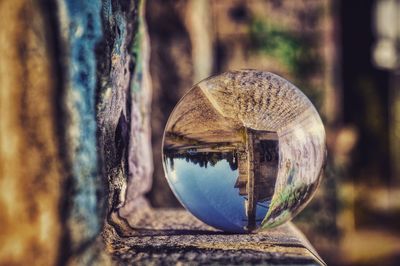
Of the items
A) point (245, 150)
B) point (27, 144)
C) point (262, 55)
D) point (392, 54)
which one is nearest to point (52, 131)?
point (27, 144)

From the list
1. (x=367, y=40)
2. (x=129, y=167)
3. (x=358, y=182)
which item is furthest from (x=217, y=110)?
(x=367, y=40)

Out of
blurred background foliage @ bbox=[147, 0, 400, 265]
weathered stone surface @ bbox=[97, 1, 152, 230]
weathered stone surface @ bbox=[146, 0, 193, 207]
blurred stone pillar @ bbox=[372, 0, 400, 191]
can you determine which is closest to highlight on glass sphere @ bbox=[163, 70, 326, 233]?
weathered stone surface @ bbox=[97, 1, 152, 230]

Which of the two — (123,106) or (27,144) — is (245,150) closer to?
(123,106)

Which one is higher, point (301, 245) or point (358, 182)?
point (301, 245)

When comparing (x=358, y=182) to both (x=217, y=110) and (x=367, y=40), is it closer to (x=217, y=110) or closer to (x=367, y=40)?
(x=367, y=40)

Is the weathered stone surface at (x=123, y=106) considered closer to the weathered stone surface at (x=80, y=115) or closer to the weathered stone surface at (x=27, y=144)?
the weathered stone surface at (x=80, y=115)

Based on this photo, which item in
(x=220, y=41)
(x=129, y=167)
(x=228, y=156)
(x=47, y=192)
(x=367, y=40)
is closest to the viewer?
(x=47, y=192)
